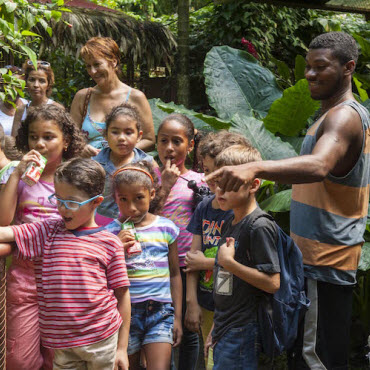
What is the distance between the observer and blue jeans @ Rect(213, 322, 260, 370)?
2.52 meters

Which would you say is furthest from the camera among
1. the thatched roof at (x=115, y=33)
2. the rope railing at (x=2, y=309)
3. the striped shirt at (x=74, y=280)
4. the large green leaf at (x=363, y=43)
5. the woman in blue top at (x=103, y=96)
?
the thatched roof at (x=115, y=33)

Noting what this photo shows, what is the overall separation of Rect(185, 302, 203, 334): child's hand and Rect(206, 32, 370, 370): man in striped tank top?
0.58 m

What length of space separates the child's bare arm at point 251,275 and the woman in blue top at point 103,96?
1.70m

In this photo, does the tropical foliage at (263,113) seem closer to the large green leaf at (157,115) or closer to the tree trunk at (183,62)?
the large green leaf at (157,115)

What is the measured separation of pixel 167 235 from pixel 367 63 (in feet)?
15.1

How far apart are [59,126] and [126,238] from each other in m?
0.74

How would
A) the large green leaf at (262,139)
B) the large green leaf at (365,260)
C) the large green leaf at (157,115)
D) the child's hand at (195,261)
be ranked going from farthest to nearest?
Answer: the large green leaf at (157,115) → the large green leaf at (262,139) → the large green leaf at (365,260) → the child's hand at (195,261)

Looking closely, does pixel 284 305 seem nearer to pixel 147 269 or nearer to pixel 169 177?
pixel 147 269

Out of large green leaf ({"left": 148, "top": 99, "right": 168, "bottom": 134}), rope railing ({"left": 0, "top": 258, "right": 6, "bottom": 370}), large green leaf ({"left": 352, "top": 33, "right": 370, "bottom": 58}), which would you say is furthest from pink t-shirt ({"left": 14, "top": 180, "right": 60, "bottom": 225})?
large green leaf ({"left": 352, "top": 33, "right": 370, "bottom": 58})

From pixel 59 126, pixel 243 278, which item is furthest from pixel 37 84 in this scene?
pixel 243 278

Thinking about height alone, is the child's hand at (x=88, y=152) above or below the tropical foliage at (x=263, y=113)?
above

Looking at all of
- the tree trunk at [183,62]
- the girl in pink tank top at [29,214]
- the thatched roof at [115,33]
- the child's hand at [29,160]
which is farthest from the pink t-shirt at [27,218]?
the tree trunk at [183,62]

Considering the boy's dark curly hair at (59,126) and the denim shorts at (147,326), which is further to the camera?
the boy's dark curly hair at (59,126)

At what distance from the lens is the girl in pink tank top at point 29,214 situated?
2.68m
